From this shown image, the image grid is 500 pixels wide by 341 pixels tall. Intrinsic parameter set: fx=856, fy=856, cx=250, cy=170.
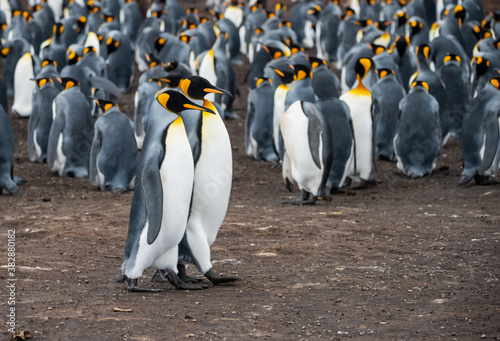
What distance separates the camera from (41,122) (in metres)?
8.98

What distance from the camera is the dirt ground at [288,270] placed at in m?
3.62

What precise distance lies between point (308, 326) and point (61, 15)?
1891cm

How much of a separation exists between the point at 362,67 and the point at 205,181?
4040 millimetres

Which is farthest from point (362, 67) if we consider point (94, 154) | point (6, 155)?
point (6, 155)

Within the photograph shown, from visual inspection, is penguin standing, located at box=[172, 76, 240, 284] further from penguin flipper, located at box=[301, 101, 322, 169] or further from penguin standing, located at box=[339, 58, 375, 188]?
penguin standing, located at box=[339, 58, 375, 188]

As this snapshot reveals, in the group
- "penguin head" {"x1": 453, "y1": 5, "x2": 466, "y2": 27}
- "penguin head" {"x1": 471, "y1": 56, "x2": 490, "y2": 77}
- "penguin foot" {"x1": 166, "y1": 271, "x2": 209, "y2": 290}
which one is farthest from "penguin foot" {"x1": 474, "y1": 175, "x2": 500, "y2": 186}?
"penguin head" {"x1": 453, "y1": 5, "x2": 466, "y2": 27}

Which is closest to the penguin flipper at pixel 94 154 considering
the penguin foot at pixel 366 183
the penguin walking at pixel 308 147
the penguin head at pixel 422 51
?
the penguin walking at pixel 308 147

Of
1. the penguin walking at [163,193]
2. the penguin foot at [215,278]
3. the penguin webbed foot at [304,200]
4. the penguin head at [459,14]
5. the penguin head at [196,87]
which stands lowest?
the penguin webbed foot at [304,200]

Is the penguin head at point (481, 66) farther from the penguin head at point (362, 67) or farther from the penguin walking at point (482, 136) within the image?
the penguin walking at point (482, 136)

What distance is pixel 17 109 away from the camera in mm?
11656

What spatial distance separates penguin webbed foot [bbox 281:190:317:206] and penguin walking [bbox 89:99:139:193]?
1.50 m

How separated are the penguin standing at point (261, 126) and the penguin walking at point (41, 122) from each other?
211 cm

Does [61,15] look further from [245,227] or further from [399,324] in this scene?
[399,324]

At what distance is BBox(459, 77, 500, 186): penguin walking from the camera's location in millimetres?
7332
